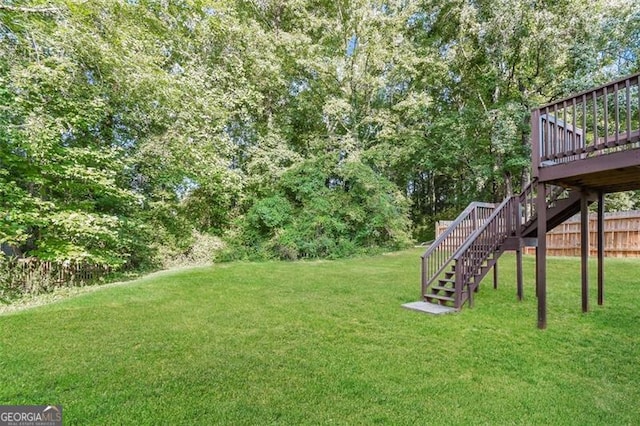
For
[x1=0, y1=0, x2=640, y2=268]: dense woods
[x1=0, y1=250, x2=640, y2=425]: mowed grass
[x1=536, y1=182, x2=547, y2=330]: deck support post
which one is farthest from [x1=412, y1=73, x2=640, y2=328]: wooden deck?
[x1=0, y1=0, x2=640, y2=268]: dense woods

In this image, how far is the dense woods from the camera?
754 cm

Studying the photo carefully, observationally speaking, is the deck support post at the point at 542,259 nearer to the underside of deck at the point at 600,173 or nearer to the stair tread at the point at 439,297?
the underside of deck at the point at 600,173

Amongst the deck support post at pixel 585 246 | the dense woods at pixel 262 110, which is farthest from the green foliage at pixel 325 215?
the deck support post at pixel 585 246

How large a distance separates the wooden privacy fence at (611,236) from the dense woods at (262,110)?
3.62 m

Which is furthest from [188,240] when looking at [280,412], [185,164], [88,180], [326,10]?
[326,10]

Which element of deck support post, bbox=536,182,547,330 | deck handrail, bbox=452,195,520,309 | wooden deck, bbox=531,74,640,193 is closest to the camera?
wooden deck, bbox=531,74,640,193

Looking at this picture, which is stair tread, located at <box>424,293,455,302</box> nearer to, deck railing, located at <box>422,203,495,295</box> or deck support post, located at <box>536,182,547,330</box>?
deck railing, located at <box>422,203,495,295</box>

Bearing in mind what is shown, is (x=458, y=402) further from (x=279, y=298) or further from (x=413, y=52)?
(x=413, y=52)

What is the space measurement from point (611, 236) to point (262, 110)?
13.0 meters

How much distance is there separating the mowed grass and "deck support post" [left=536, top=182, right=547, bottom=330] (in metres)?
0.23

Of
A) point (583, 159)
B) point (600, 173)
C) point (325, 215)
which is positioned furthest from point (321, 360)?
point (325, 215)

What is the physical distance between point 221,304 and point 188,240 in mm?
6819

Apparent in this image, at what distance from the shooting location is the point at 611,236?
10.4 meters

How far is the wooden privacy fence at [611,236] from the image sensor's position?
9.94 meters
